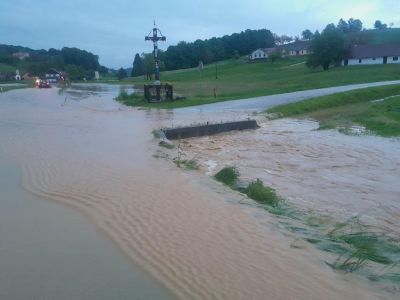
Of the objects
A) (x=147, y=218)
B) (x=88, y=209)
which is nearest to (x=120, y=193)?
(x=88, y=209)

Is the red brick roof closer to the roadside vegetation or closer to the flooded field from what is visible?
the flooded field

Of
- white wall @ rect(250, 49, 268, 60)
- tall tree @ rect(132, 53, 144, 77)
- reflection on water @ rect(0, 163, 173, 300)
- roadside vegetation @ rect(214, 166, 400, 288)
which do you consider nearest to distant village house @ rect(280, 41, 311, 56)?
white wall @ rect(250, 49, 268, 60)

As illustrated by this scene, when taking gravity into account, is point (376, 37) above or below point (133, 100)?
above

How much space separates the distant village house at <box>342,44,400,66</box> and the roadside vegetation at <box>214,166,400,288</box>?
2822 inches

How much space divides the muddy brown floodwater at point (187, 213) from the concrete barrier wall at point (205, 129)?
7.23ft

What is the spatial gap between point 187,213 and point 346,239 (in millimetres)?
2558

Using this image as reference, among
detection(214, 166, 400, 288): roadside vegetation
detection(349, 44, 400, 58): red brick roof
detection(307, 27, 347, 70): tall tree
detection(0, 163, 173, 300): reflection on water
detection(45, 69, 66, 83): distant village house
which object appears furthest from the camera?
detection(45, 69, 66, 83): distant village house

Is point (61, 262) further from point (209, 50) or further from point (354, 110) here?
point (209, 50)

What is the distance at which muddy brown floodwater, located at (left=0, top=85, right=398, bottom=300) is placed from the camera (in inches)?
179

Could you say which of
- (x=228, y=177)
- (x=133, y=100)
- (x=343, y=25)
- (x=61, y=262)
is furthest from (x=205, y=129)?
(x=343, y=25)

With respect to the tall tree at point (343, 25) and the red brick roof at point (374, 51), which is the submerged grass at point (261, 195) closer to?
the red brick roof at point (374, 51)

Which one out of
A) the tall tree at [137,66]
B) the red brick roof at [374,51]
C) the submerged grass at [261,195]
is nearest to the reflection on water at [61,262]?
the submerged grass at [261,195]

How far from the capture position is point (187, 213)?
22.7ft

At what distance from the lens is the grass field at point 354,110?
1861 centimetres
